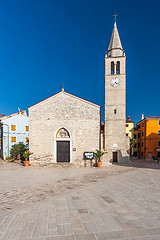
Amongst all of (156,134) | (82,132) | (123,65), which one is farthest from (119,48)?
(156,134)

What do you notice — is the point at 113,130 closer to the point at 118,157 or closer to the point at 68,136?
the point at 118,157

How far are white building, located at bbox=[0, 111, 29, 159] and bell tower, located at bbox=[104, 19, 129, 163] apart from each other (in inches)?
601

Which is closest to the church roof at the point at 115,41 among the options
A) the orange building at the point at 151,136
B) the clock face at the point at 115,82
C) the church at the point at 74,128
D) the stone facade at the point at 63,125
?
the church at the point at 74,128

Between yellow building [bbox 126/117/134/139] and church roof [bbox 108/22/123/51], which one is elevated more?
church roof [bbox 108/22/123/51]

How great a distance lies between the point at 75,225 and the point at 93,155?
13492 millimetres

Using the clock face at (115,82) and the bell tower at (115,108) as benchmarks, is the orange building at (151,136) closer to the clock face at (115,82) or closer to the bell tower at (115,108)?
the bell tower at (115,108)

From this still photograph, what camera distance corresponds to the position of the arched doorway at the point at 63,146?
59.5 ft

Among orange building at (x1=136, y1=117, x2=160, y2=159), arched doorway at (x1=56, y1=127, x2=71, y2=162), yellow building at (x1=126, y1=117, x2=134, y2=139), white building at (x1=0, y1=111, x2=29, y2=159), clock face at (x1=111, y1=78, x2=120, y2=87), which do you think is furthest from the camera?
yellow building at (x1=126, y1=117, x2=134, y2=139)

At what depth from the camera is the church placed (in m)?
17.9

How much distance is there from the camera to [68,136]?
18188 millimetres

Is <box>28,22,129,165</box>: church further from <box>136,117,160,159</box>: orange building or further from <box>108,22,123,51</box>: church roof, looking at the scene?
<box>136,117,160,159</box>: orange building

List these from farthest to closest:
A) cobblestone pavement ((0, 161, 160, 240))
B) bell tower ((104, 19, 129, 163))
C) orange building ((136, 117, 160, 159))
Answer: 1. orange building ((136, 117, 160, 159))
2. bell tower ((104, 19, 129, 163))
3. cobblestone pavement ((0, 161, 160, 240))

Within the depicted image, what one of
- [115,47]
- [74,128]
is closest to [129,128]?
[115,47]

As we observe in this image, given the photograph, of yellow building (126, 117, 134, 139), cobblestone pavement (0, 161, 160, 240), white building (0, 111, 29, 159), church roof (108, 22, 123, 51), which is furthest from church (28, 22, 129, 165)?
yellow building (126, 117, 134, 139)
